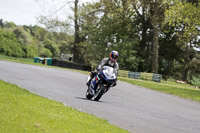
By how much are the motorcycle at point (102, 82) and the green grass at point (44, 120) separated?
358cm

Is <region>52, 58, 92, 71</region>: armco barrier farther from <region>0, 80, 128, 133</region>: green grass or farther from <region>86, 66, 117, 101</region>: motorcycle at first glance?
<region>0, 80, 128, 133</region>: green grass

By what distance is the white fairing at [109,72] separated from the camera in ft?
42.4

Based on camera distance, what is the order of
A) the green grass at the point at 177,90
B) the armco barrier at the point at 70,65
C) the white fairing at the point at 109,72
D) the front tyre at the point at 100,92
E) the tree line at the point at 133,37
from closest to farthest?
the white fairing at the point at 109,72, the front tyre at the point at 100,92, the green grass at the point at 177,90, the armco barrier at the point at 70,65, the tree line at the point at 133,37

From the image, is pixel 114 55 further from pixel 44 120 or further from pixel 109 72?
pixel 44 120

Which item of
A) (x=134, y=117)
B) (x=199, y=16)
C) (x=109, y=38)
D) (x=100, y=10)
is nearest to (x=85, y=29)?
(x=109, y=38)

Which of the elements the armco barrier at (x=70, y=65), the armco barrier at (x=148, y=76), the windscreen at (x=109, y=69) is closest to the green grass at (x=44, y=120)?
the windscreen at (x=109, y=69)

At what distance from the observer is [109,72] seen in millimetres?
13016

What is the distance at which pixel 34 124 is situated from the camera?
6.92m

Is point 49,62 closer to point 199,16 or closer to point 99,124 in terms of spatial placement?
point 199,16

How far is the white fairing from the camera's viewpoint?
12.9 m

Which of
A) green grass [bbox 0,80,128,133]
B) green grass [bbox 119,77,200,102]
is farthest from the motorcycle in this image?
green grass [bbox 119,77,200,102]

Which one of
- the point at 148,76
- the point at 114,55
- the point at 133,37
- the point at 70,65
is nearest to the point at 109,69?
the point at 114,55

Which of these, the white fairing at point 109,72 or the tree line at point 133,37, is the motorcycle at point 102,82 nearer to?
the white fairing at point 109,72

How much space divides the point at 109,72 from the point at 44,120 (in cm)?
582
